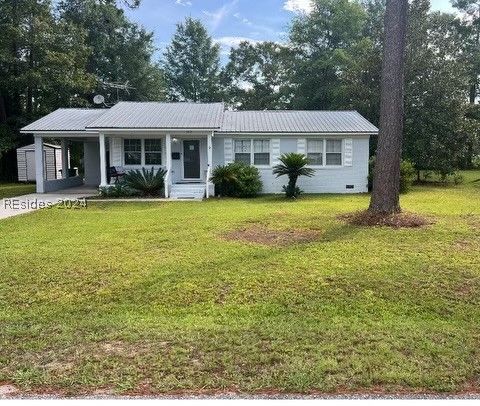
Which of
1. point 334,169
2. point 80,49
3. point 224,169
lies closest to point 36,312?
point 224,169

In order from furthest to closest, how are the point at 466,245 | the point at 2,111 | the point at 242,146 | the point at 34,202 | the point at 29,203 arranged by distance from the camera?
the point at 2,111 → the point at 242,146 → the point at 34,202 → the point at 29,203 → the point at 466,245

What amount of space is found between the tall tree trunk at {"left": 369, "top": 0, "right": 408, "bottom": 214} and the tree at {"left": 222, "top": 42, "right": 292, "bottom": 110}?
33688 millimetres

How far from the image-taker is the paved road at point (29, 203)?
12273 millimetres

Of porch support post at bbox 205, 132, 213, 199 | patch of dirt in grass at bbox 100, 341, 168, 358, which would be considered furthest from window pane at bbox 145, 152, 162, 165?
patch of dirt in grass at bbox 100, 341, 168, 358

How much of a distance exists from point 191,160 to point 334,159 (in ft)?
19.8

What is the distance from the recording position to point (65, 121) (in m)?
18.9

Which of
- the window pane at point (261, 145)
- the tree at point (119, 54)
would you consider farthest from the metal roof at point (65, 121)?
the tree at point (119, 54)

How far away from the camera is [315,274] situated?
5609mm

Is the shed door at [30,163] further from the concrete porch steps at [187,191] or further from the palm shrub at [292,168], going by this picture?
the palm shrub at [292,168]

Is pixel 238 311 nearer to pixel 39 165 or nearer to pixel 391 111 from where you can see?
pixel 391 111

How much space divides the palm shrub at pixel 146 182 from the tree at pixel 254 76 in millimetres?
28061

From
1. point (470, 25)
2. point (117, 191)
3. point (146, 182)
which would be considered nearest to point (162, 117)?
point (146, 182)

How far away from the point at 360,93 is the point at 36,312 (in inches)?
873

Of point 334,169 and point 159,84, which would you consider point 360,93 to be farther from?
point 159,84
